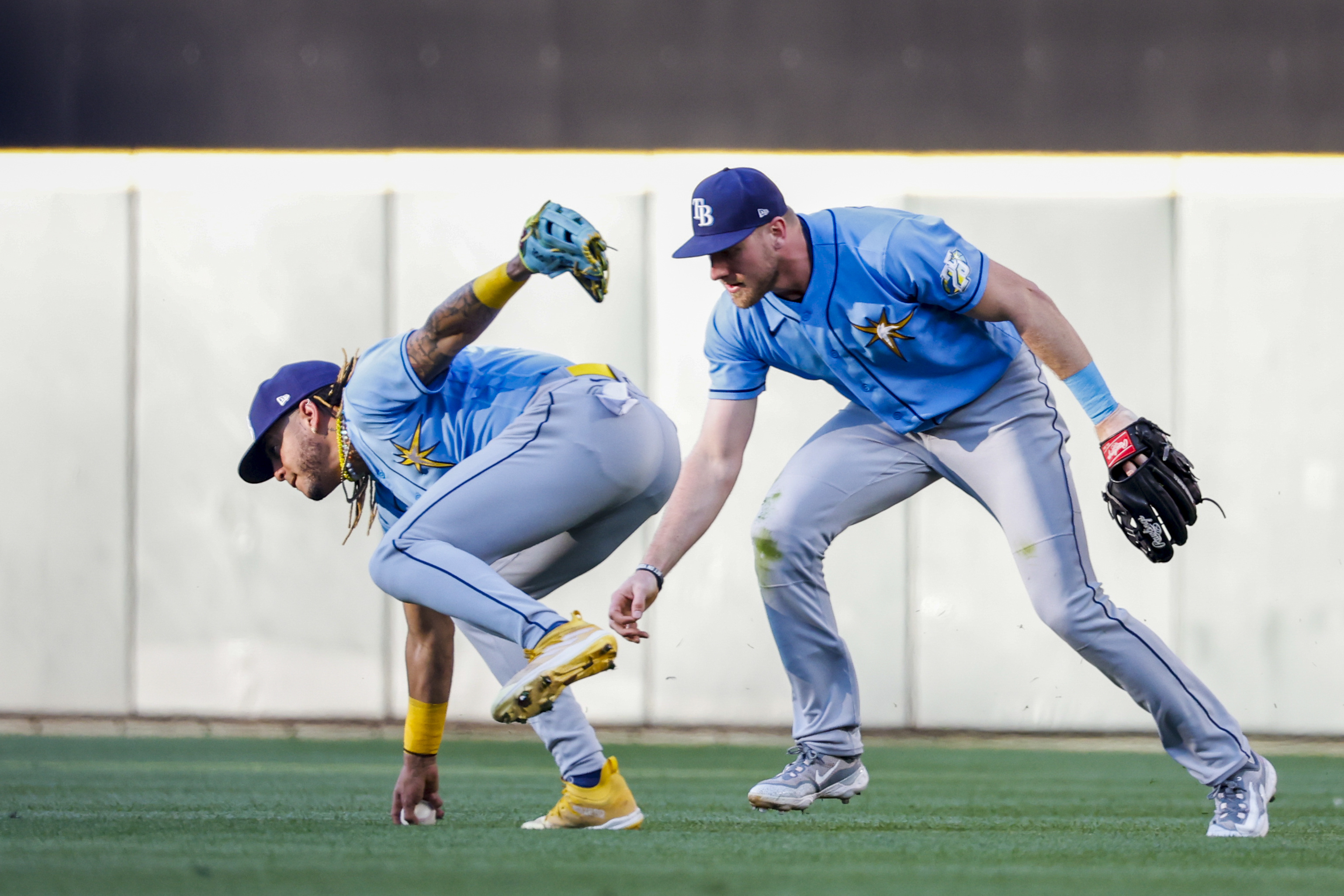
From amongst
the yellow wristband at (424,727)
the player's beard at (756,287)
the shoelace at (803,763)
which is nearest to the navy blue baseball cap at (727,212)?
the player's beard at (756,287)

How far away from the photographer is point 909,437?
4.18m

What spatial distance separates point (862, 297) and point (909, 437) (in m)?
0.53

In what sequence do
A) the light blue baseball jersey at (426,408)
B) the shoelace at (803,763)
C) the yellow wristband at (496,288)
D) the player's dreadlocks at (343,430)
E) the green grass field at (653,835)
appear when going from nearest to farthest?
the green grass field at (653,835) < the yellow wristband at (496,288) < the light blue baseball jersey at (426,408) < the player's dreadlocks at (343,430) < the shoelace at (803,763)

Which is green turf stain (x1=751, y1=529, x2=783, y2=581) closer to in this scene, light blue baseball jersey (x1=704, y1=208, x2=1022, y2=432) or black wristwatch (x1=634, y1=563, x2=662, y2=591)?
black wristwatch (x1=634, y1=563, x2=662, y2=591)

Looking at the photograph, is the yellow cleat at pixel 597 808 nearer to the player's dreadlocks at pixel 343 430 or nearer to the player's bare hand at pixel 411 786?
the player's bare hand at pixel 411 786

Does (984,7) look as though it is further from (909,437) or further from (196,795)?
(196,795)

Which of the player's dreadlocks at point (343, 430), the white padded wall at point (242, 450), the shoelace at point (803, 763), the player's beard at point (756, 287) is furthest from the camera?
the white padded wall at point (242, 450)

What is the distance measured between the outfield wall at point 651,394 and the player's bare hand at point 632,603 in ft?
11.7

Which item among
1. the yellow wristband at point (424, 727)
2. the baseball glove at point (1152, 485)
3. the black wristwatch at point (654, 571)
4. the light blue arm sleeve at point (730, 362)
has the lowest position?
the yellow wristband at point (424, 727)

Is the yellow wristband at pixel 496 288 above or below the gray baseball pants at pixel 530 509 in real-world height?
above

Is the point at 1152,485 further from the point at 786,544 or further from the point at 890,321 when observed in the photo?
the point at 786,544

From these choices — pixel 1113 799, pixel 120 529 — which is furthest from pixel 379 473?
pixel 120 529

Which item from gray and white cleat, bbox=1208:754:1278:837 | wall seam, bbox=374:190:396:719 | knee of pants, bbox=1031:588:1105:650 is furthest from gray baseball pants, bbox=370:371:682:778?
wall seam, bbox=374:190:396:719

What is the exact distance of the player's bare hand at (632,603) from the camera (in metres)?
3.67
